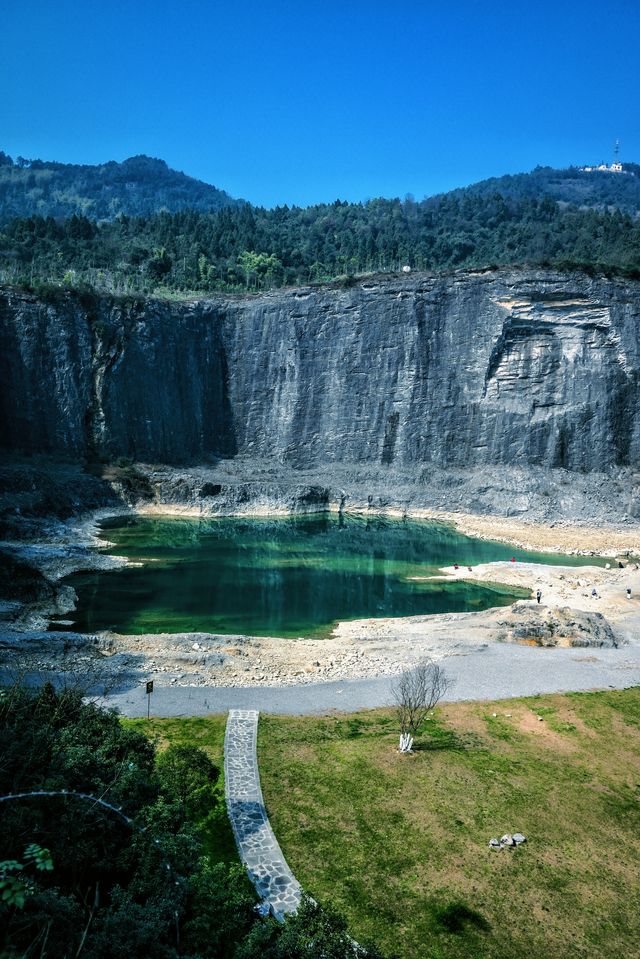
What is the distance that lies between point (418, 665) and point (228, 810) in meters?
13.3

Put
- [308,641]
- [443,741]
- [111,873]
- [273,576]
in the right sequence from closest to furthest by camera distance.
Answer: [111,873], [443,741], [308,641], [273,576]

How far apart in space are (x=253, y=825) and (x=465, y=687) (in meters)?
12.2

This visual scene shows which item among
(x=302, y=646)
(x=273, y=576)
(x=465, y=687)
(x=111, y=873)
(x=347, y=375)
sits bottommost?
(x=273, y=576)

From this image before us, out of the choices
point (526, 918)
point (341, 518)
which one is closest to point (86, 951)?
point (526, 918)

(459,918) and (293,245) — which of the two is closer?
(459,918)

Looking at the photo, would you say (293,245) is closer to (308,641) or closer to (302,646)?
(308,641)

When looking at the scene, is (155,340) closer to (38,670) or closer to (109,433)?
(109,433)

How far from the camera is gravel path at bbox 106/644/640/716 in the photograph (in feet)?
69.4

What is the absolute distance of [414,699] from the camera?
63.7 feet

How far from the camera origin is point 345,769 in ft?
54.7

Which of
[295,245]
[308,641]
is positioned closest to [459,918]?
[308,641]

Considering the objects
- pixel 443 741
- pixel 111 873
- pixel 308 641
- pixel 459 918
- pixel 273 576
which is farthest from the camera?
pixel 273 576

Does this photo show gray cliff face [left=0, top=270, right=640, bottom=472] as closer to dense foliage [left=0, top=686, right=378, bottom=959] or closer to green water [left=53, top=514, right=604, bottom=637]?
green water [left=53, top=514, right=604, bottom=637]

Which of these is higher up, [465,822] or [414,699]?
[414,699]
